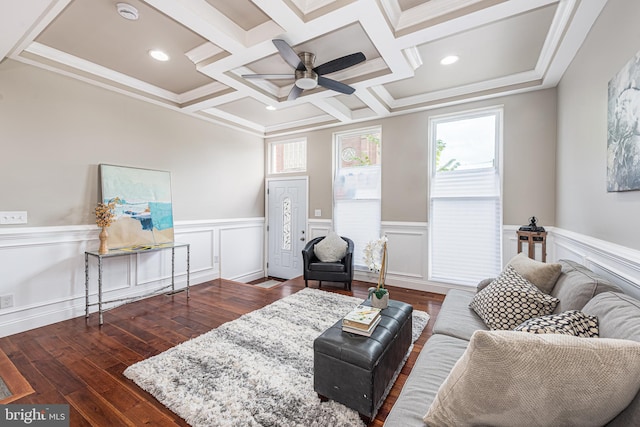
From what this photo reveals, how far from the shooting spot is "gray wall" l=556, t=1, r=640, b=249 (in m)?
1.67

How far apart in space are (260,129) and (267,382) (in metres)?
4.62

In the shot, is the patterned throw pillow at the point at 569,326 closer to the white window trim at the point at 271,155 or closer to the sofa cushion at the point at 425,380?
the sofa cushion at the point at 425,380

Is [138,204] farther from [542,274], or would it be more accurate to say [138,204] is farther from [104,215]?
[542,274]

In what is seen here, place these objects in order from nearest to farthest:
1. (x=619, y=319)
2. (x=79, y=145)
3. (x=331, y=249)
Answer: (x=619, y=319)
(x=79, y=145)
(x=331, y=249)

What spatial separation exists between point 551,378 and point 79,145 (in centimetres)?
445

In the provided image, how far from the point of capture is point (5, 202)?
276 cm

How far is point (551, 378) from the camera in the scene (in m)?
0.83

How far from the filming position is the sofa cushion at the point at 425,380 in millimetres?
1131

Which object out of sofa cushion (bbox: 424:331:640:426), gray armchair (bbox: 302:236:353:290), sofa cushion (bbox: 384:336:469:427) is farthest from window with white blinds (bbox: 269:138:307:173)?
sofa cushion (bbox: 424:331:640:426)

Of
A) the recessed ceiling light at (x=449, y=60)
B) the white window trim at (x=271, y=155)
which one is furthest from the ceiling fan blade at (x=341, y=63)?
the white window trim at (x=271, y=155)

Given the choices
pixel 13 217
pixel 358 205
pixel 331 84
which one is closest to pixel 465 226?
pixel 358 205

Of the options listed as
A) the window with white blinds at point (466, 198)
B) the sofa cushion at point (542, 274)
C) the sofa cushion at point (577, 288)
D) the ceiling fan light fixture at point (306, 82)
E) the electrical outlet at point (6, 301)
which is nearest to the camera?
Answer: the sofa cushion at point (577, 288)

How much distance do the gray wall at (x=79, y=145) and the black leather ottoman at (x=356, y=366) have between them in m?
3.33

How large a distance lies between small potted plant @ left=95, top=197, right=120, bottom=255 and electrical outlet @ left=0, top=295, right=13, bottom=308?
0.83m
